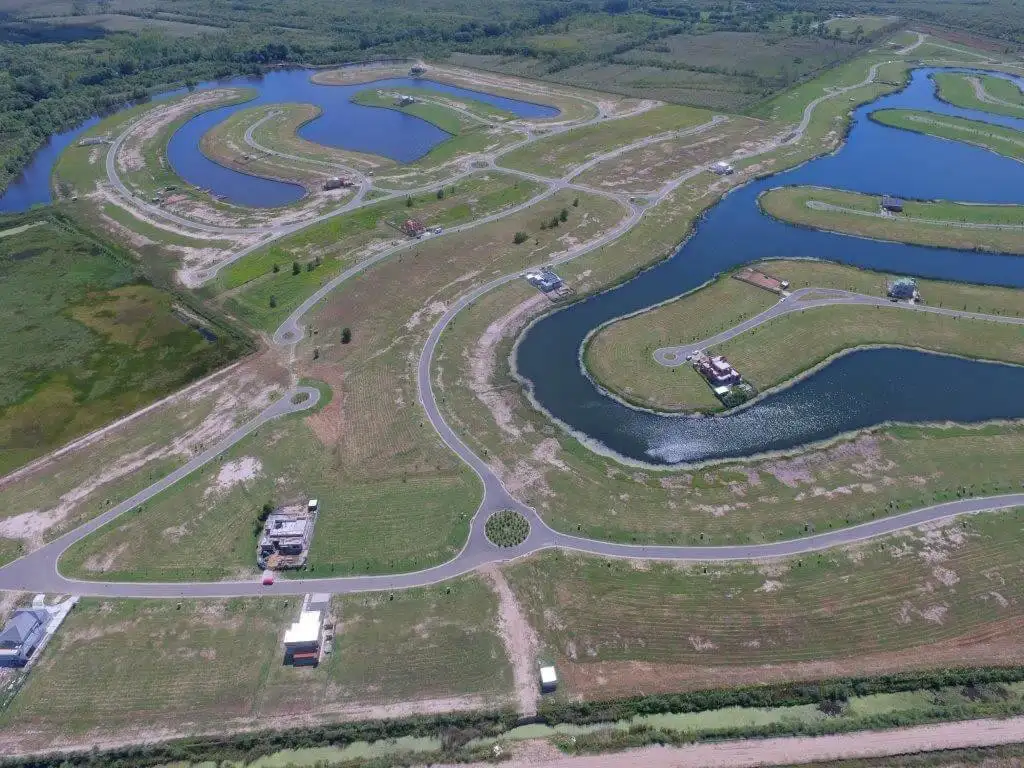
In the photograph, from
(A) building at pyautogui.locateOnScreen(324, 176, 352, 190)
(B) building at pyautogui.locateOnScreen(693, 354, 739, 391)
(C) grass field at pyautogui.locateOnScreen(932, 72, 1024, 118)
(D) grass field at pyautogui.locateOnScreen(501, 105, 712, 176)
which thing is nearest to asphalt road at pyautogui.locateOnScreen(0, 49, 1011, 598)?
(B) building at pyautogui.locateOnScreen(693, 354, 739, 391)

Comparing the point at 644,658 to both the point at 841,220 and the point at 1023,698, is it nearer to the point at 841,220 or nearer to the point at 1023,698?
the point at 1023,698

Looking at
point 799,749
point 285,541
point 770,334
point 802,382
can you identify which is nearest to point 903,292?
point 770,334

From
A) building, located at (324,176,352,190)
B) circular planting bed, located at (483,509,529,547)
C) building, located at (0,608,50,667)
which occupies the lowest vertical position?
building, located at (0,608,50,667)

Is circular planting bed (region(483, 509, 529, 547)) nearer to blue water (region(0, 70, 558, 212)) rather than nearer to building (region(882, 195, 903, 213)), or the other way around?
Result: blue water (region(0, 70, 558, 212))

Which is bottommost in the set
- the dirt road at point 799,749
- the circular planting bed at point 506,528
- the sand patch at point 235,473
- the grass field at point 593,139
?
the dirt road at point 799,749

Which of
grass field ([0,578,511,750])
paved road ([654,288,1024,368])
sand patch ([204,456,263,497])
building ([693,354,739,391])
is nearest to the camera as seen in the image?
grass field ([0,578,511,750])

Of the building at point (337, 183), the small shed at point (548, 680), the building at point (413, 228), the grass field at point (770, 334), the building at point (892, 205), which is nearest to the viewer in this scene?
the small shed at point (548, 680)

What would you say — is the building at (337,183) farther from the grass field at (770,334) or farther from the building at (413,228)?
the grass field at (770,334)

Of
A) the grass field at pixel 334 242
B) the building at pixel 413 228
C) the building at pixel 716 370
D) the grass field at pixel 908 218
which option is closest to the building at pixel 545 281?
the building at pixel 413 228
